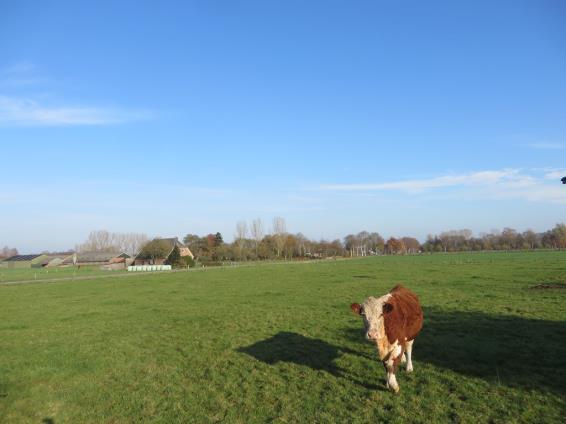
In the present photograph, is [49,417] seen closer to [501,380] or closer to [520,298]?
[501,380]

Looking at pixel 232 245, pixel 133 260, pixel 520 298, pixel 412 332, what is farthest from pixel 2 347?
pixel 232 245

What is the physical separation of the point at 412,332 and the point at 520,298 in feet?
44.7

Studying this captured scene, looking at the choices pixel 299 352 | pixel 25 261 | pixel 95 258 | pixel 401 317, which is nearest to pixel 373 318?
pixel 401 317

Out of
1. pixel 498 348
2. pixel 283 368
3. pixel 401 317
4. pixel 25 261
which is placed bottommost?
pixel 283 368

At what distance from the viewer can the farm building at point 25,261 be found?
433 ft

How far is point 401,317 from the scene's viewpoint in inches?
328

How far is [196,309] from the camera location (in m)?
21.2

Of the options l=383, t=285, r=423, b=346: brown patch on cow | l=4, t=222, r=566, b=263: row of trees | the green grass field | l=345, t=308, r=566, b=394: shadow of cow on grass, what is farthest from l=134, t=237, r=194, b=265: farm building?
l=383, t=285, r=423, b=346: brown patch on cow

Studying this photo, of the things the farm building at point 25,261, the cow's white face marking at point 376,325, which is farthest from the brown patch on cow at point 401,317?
the farm building at point 25,261

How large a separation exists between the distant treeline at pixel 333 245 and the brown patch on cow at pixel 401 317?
332 ft

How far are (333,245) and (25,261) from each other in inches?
4144

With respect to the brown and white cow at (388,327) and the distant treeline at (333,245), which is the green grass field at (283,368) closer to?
the brown and white cow at (388,327)

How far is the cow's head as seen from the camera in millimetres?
7605

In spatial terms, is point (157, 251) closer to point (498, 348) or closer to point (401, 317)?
point (498, 348)
